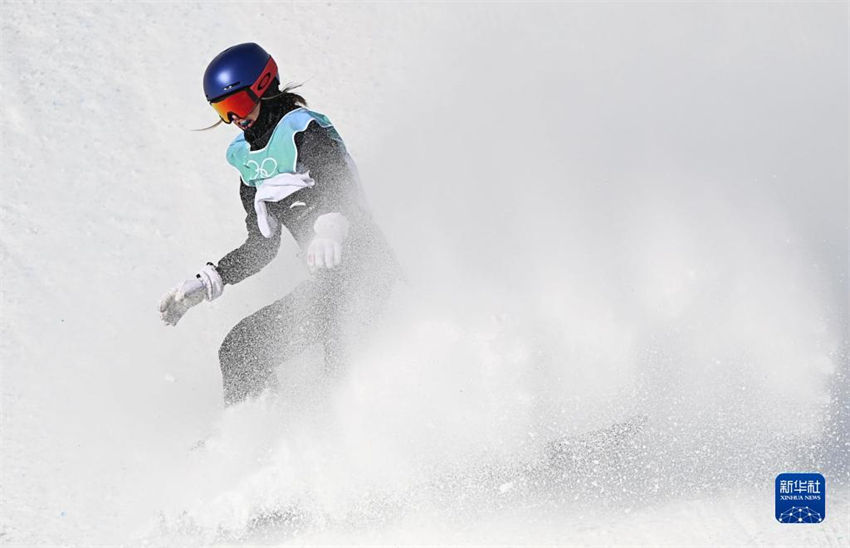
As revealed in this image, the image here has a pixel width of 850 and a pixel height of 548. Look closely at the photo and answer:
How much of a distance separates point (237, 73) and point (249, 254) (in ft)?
2.96

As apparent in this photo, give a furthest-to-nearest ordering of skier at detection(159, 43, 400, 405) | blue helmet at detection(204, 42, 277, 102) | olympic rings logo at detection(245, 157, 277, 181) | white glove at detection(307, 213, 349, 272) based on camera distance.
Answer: olympic rings logo at detection(245, 157, 277, 181), skier at detection(159, 43, 400, 405), blue helmet at detection(204, 42, 277, 102), white glove at detection(307, 213, 349, 272)

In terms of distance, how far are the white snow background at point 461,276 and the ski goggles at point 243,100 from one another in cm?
144

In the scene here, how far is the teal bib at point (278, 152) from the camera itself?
448cm

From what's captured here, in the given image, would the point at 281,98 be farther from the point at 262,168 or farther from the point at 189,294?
the point at 189,294

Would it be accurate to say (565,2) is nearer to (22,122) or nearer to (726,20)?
(726,20)

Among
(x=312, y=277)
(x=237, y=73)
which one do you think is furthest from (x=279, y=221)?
(x=237, y=73)

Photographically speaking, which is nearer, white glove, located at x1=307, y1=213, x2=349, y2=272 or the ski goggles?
white glove, located at x1=307, y1=213, x2=349, y2=272

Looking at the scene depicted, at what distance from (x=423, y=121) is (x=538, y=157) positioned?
110 cm

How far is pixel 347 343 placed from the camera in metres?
4.85

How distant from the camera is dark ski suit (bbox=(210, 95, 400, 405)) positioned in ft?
14.8

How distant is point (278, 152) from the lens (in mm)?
4508

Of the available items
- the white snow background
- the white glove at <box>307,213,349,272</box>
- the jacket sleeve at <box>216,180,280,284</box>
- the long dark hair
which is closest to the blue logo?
the white snow background

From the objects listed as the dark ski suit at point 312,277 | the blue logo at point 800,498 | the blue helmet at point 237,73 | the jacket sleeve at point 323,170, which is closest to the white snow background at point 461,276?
the blue logo at point 800,498

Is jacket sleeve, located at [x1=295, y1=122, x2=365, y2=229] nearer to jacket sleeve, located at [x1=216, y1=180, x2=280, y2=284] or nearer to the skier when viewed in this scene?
the skier
